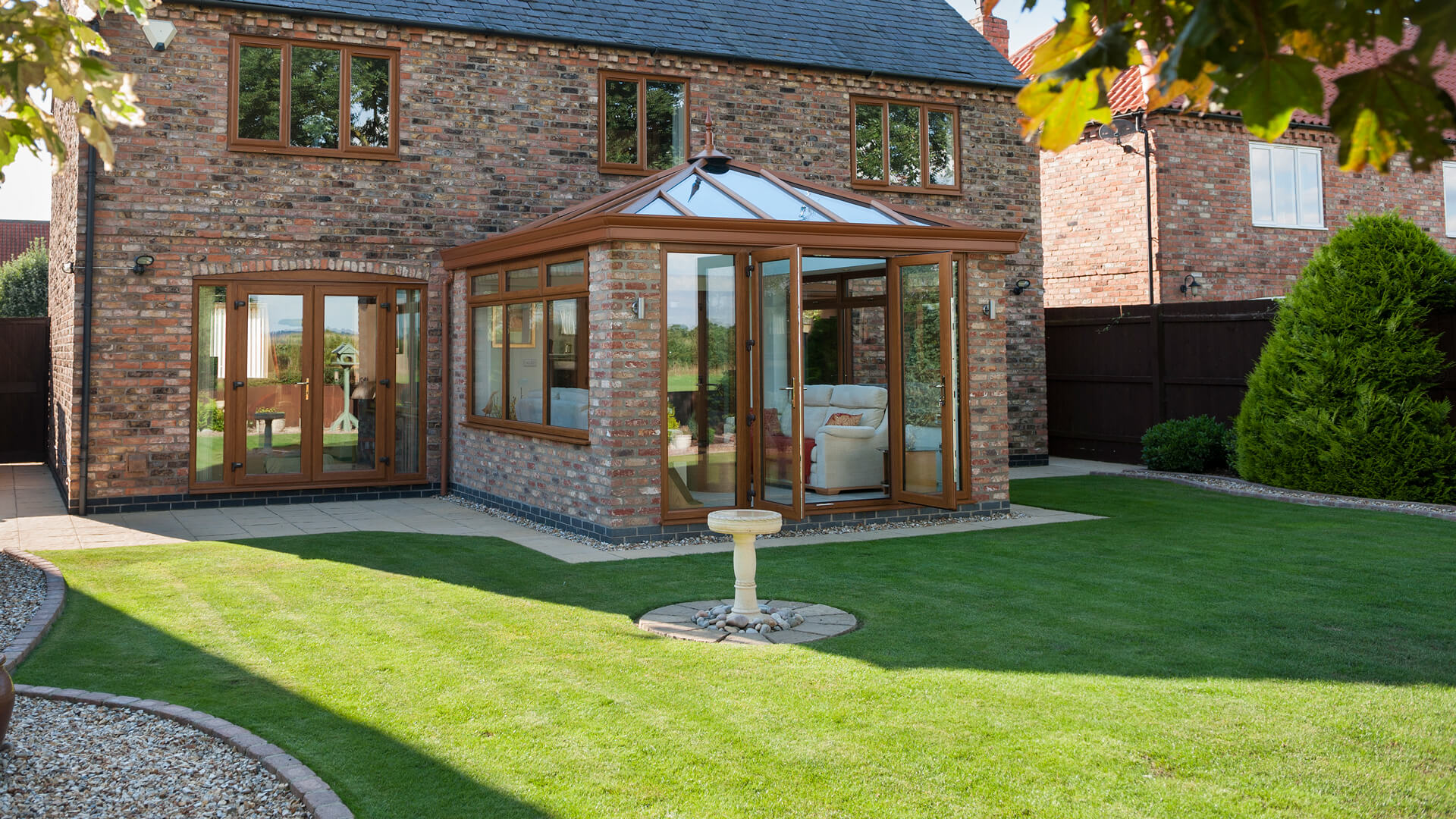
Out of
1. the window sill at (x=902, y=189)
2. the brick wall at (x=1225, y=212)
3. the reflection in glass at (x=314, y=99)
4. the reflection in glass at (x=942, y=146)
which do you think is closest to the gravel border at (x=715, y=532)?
the reflection in glass at (x=314, y=99)

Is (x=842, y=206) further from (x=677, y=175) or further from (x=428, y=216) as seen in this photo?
(x=428, y=216)

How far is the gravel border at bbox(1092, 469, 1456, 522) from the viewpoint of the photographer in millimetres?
10234

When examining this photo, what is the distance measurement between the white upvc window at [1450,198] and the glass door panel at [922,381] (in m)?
14.7

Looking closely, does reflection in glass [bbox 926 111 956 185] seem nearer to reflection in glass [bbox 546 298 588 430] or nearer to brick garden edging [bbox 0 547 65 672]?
reflection in glass [bbox 546 298 588 430]

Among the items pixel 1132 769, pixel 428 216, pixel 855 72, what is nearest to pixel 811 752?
pixel 1132 769

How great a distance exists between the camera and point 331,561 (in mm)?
8203

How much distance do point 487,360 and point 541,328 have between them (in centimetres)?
146

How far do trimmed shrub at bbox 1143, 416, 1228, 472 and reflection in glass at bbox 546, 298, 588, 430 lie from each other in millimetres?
7815

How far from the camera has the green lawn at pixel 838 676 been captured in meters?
3.71

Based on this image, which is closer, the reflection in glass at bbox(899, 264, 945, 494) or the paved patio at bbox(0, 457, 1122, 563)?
the paved patio at bbox(0, 457, 1122, 563)

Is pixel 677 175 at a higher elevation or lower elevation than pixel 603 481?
higher

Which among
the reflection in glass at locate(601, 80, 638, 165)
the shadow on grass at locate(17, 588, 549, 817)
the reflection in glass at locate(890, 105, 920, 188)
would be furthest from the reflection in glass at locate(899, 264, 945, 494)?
→ the shadow on grass at locate(17, 588, 549, 817)

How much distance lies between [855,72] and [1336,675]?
35.3ft

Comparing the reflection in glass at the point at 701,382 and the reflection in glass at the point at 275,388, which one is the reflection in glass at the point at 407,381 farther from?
the reflection in glass at the point at 701,382
